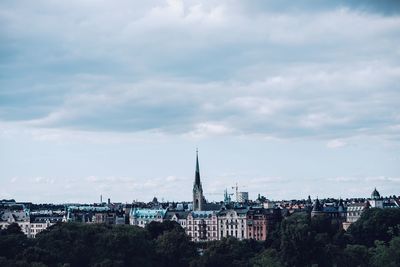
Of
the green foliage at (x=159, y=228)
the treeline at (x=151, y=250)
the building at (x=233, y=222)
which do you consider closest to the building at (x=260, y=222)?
the building at (x=233, y=222)

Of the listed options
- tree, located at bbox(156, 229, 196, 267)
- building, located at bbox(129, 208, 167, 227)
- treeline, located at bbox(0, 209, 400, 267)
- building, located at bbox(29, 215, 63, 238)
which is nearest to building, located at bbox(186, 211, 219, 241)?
building, located at bbox(129, 208, 167, 227)

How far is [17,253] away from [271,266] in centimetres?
2868

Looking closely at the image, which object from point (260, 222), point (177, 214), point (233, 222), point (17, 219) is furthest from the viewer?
point (17, 219)

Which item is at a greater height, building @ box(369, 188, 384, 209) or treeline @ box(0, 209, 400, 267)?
building @ box(369, 188, 384, 209)

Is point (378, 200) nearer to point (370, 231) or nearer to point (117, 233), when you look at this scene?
point (370, 231)

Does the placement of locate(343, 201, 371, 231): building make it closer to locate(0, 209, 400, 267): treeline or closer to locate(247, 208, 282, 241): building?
locate(247, 208, 282, 241): building

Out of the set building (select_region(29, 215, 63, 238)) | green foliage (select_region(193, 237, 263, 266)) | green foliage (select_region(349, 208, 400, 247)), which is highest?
building (select_region(29, 215, 63, 238))

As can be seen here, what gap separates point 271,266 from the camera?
75.1m

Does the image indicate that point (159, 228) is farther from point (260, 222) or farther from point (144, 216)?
point (144, 216)

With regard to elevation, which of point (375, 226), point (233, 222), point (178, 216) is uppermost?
point (178, 216)

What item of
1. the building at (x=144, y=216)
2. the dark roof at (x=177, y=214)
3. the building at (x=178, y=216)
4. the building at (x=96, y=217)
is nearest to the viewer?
the building at (x=178, y=216)

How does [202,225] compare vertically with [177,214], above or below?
below

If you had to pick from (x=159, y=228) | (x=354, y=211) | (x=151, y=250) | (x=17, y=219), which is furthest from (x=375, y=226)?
(x=17, y=219)

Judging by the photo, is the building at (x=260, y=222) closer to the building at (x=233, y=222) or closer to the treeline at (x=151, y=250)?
the building at (x=233, y=222)
